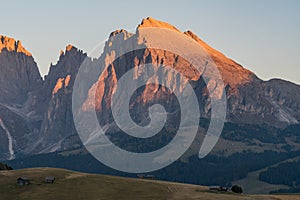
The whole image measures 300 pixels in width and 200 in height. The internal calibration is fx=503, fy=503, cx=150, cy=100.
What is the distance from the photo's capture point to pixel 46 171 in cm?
18888

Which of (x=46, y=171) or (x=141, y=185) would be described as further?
(x=46, y=171)

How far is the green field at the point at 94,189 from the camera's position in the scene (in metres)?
152

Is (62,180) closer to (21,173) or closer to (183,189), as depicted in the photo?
(21,173)

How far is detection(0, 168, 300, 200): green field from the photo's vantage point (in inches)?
6004

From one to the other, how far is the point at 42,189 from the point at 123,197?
1093 inches

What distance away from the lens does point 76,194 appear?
15462cm

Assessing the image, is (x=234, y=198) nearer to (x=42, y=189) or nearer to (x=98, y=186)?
(x=98, y=186)

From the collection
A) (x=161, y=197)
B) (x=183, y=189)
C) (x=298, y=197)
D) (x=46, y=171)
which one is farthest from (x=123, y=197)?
(x=298, y=197)

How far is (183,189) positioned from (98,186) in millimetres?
28266

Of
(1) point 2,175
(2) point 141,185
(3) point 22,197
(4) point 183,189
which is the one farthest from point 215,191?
(1) point 2,175

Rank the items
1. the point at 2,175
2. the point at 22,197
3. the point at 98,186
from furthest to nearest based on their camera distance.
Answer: the point at 2,175, the point at 98,186, the point at 22,197

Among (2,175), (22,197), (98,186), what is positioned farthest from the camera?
(2,175)

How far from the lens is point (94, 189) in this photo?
162000 millimetres

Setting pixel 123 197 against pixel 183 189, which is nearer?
pixel 123 197
